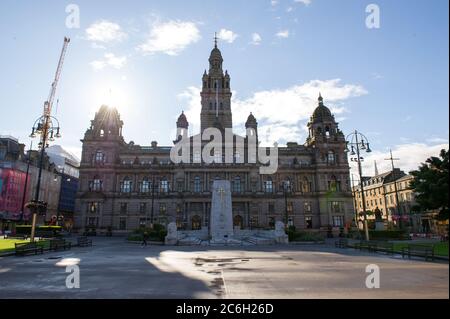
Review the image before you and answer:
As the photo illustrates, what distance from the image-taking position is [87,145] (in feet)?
227

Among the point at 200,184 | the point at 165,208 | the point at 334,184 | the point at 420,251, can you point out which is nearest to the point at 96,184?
the point at 165,208

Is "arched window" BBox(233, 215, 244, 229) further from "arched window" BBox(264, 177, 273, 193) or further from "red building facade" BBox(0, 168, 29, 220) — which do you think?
"red building facade" BBox(0, 168, 29, 220)

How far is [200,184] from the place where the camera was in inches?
2692

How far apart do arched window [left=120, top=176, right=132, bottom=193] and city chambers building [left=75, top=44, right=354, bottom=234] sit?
221mm

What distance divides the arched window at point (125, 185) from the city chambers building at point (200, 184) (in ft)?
0.73

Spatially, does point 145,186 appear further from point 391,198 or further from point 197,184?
point 391,198

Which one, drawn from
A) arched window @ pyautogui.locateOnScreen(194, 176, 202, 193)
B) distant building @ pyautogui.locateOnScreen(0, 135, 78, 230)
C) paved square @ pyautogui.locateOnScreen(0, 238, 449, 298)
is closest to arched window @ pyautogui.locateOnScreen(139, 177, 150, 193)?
arched window @ pyautogui.locateOnScreen(194, 176, 202, 193)

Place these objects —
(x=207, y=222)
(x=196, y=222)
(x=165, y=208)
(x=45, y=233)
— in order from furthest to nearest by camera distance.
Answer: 1. (x=165, y=208)
2. (x=196, y=222)
3. (x=207, y=222)
4. (x=45, y=233)

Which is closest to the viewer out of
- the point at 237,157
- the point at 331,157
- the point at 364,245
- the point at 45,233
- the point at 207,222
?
the point at 364,245

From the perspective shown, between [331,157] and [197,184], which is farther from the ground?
[331,157]

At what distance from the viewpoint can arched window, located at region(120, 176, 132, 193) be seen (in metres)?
69.3

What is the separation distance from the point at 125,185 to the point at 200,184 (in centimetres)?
1771

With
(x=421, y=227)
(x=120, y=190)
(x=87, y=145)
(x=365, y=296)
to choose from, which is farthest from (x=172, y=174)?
(x=365, y=296)

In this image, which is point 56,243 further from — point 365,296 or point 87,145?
point 87,145
